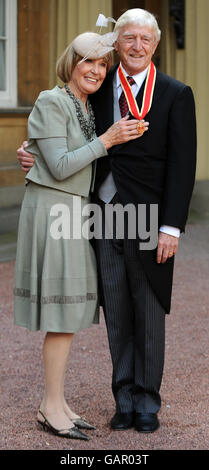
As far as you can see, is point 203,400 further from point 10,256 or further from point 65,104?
point 10,256

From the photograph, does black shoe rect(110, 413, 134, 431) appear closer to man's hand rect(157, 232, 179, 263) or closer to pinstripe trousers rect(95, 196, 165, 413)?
pinstripe trousers rect(95, 196, 165, 413)

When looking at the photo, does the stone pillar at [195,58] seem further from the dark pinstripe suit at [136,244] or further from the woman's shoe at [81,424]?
the woman's shoe at [81,424]

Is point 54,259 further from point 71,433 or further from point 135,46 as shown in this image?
point 135,46

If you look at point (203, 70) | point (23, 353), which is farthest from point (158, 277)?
point (203, 70)

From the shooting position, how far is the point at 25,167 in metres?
3.54

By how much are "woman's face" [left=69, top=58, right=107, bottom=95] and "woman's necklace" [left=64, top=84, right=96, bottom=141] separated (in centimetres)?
5

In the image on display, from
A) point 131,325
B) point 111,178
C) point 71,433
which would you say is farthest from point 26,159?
point 71,433

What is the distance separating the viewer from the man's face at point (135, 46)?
3400 millimetres

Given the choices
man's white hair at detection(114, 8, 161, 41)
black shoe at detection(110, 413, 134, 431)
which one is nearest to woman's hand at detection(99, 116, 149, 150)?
man's white hair at detection(114, 8, 161, 41)

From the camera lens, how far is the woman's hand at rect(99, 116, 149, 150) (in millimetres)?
3406

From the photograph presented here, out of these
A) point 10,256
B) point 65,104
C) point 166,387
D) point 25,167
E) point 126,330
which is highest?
point 65,104

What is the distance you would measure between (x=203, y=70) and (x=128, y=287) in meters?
7.23

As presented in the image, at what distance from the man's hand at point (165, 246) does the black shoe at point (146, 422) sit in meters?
0.69

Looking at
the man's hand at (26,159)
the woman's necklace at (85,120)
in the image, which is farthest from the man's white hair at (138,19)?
the man's hand at (26,159)
